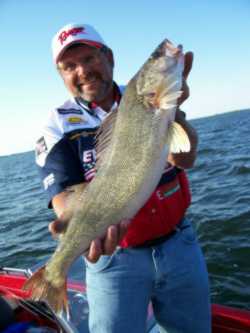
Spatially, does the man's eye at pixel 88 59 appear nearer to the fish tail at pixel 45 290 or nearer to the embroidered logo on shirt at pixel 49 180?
the embroidered logo on shirt at pixel 49 180

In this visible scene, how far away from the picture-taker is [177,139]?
10.3 feet

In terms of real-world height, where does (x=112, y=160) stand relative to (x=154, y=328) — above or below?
above

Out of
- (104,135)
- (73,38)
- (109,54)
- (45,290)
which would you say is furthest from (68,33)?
(45,290)

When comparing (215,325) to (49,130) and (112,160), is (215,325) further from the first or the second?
(49,130)

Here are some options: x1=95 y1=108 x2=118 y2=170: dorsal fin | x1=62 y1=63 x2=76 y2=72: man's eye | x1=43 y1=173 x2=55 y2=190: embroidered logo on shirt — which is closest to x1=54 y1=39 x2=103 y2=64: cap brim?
x1=62 y1=63 x2=76 y2=72: man's eye

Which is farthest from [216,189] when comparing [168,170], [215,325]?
[168,170]

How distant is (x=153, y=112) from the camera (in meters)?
3.23

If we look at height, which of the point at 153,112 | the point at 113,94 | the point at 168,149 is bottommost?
the point at 168,149

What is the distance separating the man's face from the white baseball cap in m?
0.05

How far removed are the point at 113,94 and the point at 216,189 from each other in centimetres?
1340

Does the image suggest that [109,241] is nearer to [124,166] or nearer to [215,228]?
[124,166]

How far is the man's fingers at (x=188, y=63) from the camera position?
11.1ft

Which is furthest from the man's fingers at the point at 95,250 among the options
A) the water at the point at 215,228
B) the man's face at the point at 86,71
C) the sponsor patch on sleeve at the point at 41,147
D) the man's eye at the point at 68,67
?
the water at the point at 215,228

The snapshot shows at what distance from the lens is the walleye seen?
3088 millimetres
